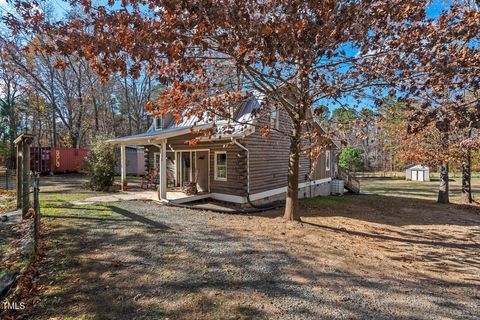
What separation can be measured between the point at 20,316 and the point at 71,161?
2390cm

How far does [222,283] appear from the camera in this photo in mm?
3609

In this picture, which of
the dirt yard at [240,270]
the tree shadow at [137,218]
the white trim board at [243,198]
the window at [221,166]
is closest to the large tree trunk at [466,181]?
the dirt yard at [240,270]

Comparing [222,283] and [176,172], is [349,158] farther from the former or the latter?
[222,283]

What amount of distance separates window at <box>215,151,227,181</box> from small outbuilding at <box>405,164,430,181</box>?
3287 cm

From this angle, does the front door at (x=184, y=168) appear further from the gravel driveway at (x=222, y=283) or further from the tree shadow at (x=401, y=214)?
the gravel driveway at (x=222, y=283)

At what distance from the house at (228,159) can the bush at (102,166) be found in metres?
0.66

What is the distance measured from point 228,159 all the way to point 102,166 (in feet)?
21.1

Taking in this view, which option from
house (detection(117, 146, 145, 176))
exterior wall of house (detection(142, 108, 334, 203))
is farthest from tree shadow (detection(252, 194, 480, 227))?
house (detection(117, 146, 145, 176))

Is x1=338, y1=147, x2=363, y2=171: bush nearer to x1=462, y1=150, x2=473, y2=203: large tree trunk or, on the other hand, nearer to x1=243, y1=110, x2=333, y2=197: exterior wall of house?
x1=462, y1=150, x2=473, y2=203: large tree trunk

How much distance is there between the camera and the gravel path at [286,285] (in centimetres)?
312

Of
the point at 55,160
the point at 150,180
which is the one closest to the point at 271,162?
the point at 150,180

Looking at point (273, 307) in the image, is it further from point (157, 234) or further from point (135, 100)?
point (135, 100)

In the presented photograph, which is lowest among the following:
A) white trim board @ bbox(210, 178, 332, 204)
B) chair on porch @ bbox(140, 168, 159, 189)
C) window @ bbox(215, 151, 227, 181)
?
white trim board @ bbox(210, 178, 332, 204)

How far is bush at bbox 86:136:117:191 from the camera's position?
1213 centimetres
